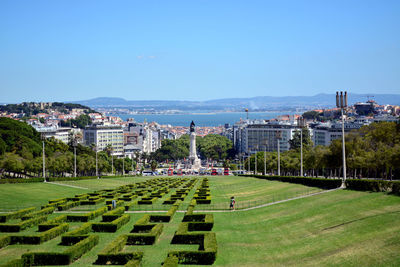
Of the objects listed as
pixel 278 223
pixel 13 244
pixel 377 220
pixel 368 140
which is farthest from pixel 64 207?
pixel 368 140

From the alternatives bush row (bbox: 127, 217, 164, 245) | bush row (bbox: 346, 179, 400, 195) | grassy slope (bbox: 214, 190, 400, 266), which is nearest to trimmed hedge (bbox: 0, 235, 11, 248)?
bush row (bbox: 127, 217, 164, 245)

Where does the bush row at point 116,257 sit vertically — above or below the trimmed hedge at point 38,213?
above

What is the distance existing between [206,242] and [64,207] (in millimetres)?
21707

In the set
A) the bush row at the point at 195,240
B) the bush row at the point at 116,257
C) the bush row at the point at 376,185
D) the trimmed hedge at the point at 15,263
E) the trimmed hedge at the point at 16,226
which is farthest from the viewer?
the bush row at the point at 376,185

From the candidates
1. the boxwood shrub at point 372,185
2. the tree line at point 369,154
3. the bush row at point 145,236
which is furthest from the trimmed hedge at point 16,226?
the tree line at point 369,154

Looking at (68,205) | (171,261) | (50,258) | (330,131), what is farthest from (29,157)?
(330,131)

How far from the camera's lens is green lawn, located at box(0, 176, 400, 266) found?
76.2ft

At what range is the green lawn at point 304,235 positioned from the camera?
23.2 m

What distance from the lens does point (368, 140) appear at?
73.1 m

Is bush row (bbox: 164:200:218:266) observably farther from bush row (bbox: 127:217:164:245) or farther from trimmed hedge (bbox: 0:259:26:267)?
trimmed hedge (bbox: 0:259:26:267)

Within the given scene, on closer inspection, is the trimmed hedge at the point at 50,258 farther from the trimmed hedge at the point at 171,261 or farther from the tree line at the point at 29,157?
the tree line at the point at 29,157

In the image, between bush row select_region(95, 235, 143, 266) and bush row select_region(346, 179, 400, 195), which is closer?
bush row select_region(95, 235, 143, 266)

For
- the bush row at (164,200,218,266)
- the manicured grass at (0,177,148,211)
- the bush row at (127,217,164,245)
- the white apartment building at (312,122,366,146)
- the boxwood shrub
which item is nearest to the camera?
the bush row at (164,200,218,266)

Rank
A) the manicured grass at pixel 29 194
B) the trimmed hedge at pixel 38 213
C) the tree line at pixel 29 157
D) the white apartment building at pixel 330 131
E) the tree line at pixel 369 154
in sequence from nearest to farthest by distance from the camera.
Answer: the trimmed hedge at pixel 38 213 < the manicured grass at pixel 29 194 < the tree line at pixel 369 154 < the tree line at pixel 29 157 < the white apartment building at pixel 330 131
